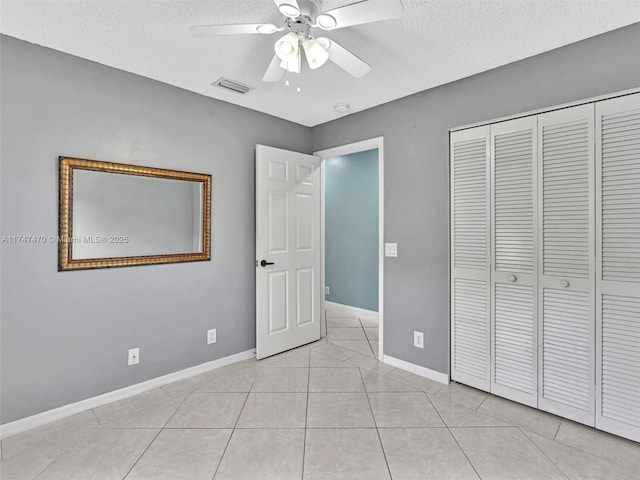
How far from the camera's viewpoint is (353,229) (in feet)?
15.4

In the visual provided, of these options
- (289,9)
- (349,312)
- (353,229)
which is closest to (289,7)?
(289,9)

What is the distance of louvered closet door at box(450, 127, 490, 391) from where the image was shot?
2.44m

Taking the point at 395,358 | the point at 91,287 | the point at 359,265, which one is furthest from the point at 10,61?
the point at 359,265

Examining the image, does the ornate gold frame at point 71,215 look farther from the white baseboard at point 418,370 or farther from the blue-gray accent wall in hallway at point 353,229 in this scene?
the blue-gray accent wall in hallway at point 353,229

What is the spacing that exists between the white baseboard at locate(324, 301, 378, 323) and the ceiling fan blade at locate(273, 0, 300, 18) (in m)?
3.66

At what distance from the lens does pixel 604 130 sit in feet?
6.34

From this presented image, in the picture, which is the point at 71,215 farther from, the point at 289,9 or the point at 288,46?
the point at 289,9

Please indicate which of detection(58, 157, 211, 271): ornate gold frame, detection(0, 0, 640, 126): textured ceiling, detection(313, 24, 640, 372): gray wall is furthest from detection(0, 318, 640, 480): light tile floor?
detection(0, 0, 640, 126): textured ceiling

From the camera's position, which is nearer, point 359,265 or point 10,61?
point 10,61

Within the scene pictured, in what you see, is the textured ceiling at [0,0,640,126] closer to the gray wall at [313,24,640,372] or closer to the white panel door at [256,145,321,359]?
the gray wall at [313,24,640,372]

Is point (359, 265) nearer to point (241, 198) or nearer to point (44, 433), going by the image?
point (241, 198)

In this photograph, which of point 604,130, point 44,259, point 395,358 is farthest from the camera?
point 395,358

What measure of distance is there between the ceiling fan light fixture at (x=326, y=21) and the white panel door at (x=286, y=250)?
5.54 ft

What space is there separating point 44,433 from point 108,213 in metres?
1.40
